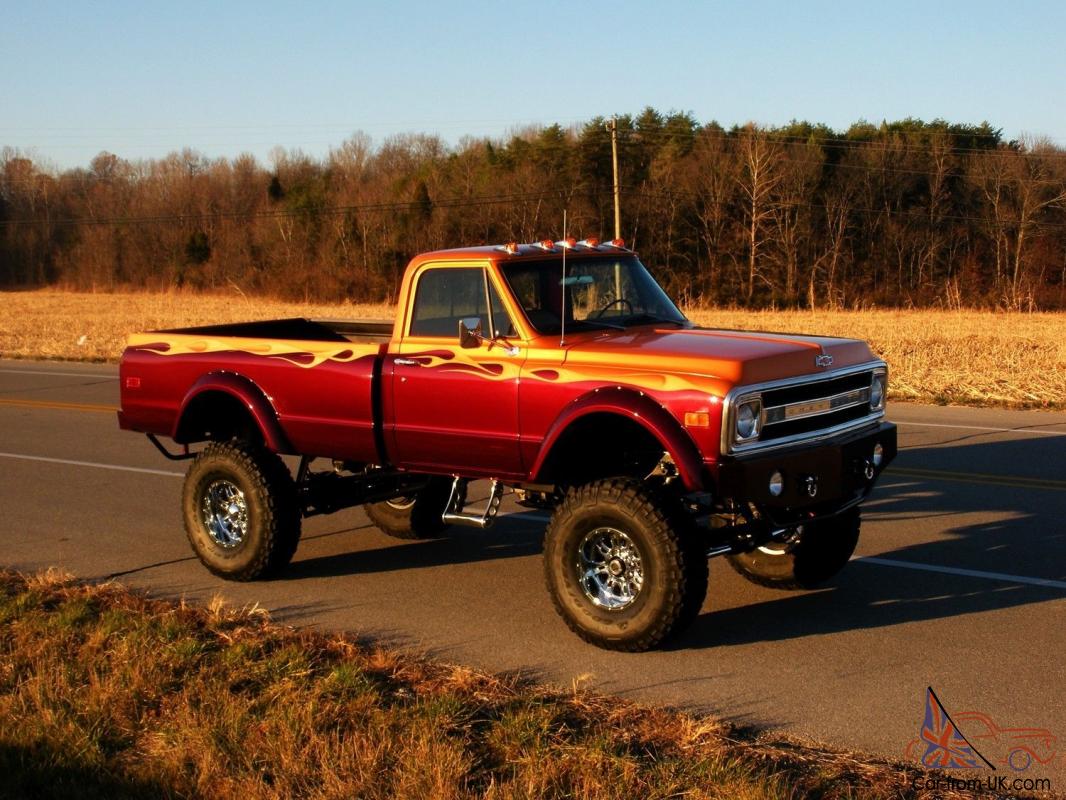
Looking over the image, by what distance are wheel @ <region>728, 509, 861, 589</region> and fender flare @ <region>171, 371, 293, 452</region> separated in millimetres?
3204

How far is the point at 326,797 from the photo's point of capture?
4.54m

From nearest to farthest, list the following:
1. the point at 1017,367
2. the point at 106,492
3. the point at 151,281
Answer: the point at 106,492, the point at 1017,367, the point at 151,281

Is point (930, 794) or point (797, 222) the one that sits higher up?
point (797, 222)

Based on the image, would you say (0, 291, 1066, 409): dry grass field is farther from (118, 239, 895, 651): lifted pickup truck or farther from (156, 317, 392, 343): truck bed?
(118, 239, 895, 651): lifted pickup truck

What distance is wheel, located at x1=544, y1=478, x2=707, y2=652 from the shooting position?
632 centimetres

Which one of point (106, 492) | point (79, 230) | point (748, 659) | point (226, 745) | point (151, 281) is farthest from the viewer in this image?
point (79, 230)

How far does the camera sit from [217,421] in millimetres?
8875

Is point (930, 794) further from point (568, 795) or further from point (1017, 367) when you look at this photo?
point (1017, 367)

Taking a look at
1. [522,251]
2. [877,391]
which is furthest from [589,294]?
[877,391]

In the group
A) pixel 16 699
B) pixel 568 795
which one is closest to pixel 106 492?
pixel 16 699

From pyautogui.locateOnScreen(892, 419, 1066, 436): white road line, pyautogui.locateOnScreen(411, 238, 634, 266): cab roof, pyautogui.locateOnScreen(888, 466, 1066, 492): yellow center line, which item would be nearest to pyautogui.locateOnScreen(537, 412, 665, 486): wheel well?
pyautogui.locateOnScreen(411, 238, 634, 266): cab roof

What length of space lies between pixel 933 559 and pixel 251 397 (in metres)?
4.77

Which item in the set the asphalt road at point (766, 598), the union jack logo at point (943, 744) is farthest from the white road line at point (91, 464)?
the union jack logo at point (943, 744)

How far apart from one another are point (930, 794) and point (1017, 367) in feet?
52.6
